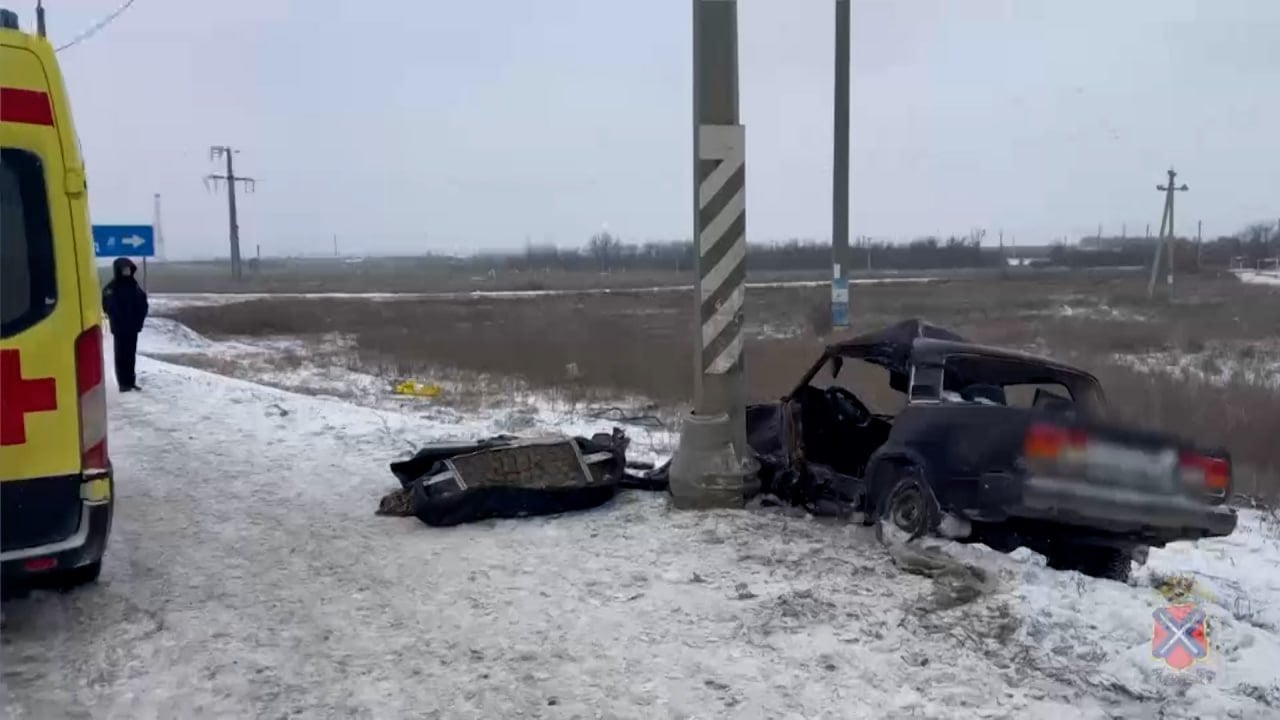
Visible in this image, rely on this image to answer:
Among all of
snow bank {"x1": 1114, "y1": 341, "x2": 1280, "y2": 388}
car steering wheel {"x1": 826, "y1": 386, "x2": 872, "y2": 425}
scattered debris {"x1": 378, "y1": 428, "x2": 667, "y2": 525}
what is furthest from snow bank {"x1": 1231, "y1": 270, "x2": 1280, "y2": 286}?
scattered debris {"x1": 378, "y1": 428, "x2": 667, "y2": 525}

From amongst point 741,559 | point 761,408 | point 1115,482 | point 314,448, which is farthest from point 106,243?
point 1115,482

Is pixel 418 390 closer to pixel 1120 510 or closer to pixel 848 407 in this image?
pixel 848 407

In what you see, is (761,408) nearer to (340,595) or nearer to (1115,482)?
(1115,482)

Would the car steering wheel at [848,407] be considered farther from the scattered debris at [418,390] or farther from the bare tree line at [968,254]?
the bare tree line at [968,254]

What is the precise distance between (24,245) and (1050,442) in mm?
4982

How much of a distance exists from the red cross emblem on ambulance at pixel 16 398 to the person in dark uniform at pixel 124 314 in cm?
874

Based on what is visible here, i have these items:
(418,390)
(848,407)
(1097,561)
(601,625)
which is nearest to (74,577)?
(601,625)

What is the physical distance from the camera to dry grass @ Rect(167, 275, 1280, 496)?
12.8 meters

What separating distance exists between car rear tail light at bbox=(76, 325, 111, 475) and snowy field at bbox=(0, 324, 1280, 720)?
31.5 inches

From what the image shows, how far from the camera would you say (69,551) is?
4.67 meters

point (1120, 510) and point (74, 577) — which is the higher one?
point (1120, 510)

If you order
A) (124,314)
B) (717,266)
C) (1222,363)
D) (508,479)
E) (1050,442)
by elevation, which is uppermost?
(717,266)

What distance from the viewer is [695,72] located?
6.81m

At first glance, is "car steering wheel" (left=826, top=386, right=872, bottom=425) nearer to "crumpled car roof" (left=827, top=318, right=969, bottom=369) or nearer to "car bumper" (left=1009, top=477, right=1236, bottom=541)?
"crumpled car roof" (left=827, top=318, right=969, bottom=369)
